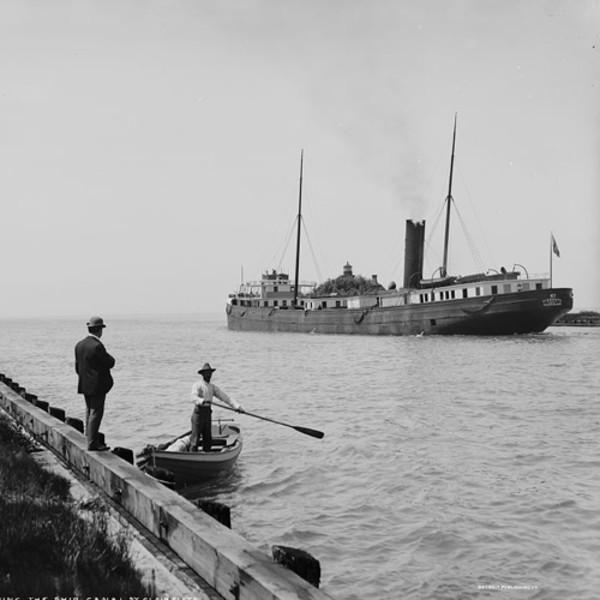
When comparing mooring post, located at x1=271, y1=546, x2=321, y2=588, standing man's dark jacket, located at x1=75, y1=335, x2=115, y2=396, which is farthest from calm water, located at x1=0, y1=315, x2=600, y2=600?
mooring post, located at x1=271, y1=546, x2=321, y2=588

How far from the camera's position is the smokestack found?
62438 millimetres

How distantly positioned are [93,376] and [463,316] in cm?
4993

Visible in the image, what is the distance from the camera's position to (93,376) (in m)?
8.01

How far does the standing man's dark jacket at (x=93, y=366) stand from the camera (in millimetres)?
7965

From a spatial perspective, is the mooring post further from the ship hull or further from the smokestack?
the smokestack

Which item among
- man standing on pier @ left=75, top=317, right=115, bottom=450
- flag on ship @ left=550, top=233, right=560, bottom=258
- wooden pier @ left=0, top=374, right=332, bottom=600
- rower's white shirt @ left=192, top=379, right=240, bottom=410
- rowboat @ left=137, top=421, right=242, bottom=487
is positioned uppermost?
flag on ship @ left=550, top=233, right=560, bottom=258

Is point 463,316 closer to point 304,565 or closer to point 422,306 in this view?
point 422,306

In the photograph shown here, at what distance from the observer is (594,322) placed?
303 ft

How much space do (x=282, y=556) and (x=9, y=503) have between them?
284 centimetres

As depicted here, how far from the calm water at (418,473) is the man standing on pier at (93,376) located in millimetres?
2966

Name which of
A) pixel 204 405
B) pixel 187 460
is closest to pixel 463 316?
pixel 204 405

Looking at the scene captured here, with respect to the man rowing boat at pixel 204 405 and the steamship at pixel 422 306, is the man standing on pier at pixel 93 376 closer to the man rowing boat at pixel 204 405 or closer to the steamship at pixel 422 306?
the man rowing boat at pixel 204 405

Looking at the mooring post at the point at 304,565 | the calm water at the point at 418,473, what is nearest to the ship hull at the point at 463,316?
the calm water at the point at 418,473

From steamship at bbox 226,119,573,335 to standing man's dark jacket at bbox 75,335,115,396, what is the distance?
48.2m
